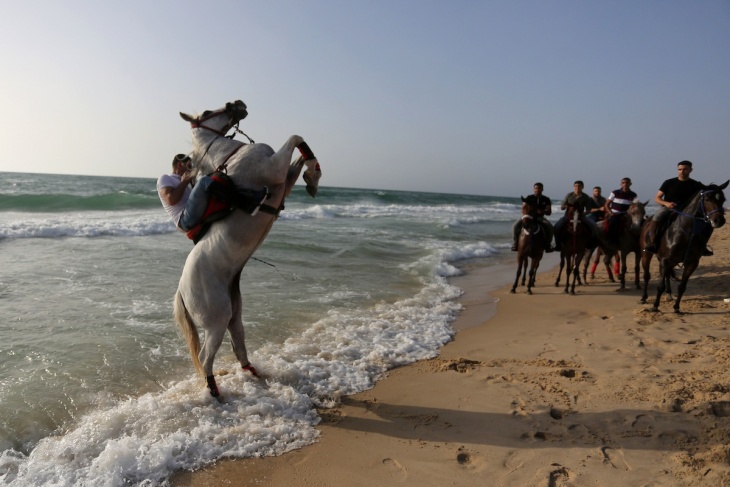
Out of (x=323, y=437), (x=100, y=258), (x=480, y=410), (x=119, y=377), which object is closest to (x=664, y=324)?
(x=480, y=410)

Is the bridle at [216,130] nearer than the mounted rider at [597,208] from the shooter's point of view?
Yes

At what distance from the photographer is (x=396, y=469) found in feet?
10.3

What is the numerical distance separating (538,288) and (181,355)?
7.80 meters

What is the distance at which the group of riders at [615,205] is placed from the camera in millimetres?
7621

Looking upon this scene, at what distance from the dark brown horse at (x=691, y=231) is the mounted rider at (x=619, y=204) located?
7.70ft

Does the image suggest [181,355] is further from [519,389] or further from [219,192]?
[519,389]

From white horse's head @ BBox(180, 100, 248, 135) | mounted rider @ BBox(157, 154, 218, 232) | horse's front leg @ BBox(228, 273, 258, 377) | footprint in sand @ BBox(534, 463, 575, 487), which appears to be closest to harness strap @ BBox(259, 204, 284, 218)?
mounted rider @ BBox(157, 154, 218, 232)

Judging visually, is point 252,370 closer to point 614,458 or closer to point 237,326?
point 237,326

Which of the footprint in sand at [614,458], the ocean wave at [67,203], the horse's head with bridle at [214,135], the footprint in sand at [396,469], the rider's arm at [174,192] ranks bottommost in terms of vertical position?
the footprint in sand at [396,469]

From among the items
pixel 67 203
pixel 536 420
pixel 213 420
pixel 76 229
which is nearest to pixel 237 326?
pixel 213 420

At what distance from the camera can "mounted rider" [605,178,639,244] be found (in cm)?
1019

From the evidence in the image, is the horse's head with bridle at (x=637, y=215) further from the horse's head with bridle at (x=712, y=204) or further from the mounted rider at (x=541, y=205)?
the horse's head with bridle at (x=712, y=204)

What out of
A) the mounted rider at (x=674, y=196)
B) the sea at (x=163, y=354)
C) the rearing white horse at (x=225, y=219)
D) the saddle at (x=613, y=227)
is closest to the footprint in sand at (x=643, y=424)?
the sea at (x=163, y=354)

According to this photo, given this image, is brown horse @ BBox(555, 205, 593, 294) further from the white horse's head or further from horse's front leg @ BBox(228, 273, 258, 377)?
the white horse's head
